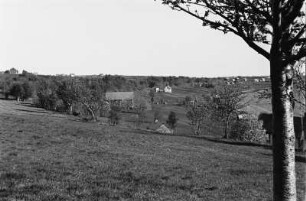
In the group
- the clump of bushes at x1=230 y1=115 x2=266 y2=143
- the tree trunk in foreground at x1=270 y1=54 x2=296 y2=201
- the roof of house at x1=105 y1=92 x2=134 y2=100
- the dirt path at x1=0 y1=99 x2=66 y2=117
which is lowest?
the clump of bushes at x1=230 y1=115 x2=266 y2=143

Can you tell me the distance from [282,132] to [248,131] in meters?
67.1

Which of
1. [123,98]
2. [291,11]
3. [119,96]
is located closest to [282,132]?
[291,11]

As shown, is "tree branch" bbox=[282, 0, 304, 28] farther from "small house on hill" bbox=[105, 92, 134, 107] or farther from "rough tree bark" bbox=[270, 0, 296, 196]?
"small house on hill" bbox=[105, 92, 134, 107]

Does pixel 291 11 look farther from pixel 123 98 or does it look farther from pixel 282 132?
pixel 123 98

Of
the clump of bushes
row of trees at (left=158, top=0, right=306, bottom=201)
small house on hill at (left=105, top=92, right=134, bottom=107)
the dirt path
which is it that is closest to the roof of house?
small house on hill at (left=105, top=92, right=134, bottom=107)

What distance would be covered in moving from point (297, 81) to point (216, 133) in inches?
4388

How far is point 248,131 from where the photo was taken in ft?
232

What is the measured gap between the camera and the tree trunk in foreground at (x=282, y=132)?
615cm

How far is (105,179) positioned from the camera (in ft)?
43.7

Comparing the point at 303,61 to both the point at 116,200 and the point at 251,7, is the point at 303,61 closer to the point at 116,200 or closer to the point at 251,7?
the point at 251,7

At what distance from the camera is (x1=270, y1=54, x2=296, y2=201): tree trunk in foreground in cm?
615

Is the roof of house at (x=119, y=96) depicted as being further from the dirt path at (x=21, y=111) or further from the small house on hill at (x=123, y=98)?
the dirt path at (x=21, y=111)

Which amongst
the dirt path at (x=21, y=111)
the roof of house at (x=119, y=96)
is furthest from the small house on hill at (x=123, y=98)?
the dirt path at (x=21, y=111)

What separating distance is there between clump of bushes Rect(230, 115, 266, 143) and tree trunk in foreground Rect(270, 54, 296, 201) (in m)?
66.0
